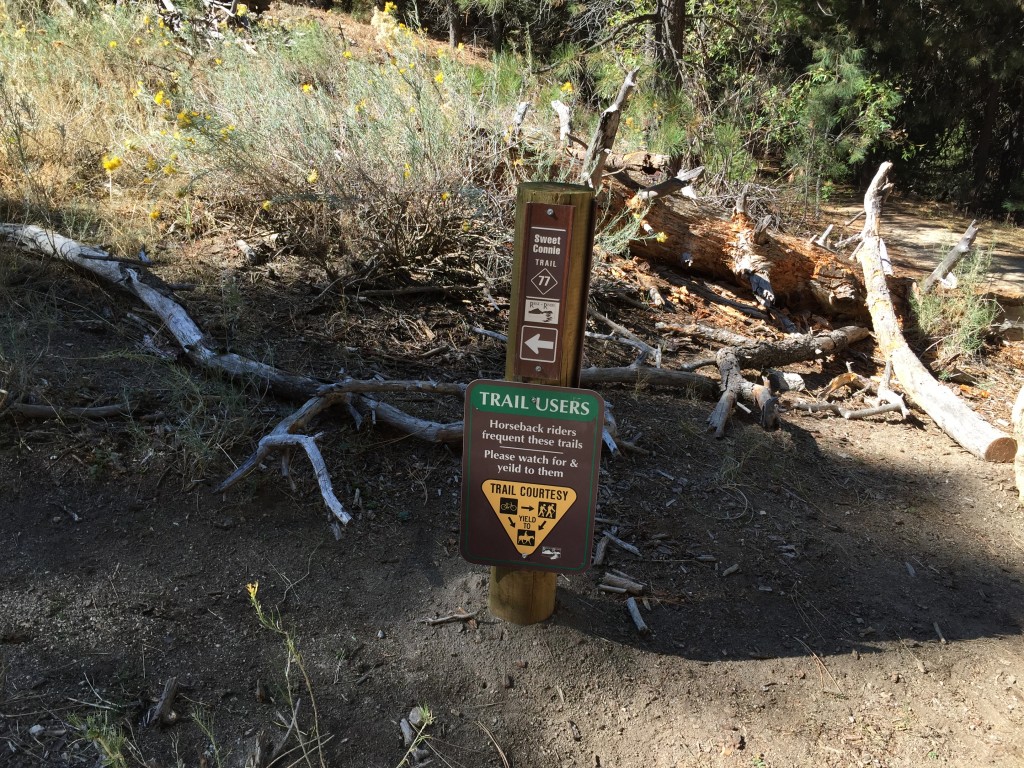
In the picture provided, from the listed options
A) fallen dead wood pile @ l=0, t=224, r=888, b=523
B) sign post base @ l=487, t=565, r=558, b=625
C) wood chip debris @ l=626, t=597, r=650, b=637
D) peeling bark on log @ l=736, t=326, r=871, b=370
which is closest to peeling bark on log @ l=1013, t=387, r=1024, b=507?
fallen dead wood pile @ l=0, t=224, r=888, b=523

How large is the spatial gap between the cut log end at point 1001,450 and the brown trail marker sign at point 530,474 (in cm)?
340

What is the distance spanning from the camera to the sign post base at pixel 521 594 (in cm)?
264

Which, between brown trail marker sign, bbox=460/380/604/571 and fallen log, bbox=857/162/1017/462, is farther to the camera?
fallen log, bbox=857/162/1017/462

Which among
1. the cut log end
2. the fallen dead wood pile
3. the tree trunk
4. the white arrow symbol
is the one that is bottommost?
the cut log end

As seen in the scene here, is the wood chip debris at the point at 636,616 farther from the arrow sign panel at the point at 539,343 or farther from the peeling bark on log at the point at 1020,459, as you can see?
the peeling bark on log at the point at 1020,459

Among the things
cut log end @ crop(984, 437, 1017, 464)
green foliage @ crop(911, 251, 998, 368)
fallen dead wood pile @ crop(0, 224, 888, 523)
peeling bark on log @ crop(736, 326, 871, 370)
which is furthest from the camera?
green foliage @ crop(911, 251, 998, 368)

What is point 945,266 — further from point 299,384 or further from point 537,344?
point 537,344

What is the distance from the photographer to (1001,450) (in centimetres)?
471

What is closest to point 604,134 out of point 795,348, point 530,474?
point 795,348

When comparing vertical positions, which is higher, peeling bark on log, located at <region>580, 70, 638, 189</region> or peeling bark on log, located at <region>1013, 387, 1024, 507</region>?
peeling bark on log, located at <region>580, 70, 638, 189</region>

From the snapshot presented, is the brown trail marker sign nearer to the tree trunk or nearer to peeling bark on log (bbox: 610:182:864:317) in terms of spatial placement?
peeling bark on log (bbox: 610:182:864:317)

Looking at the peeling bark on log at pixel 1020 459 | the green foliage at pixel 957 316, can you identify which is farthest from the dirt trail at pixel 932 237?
the peeling bark on log at pixel 1020 459

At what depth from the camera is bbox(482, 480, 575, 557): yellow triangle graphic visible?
2434mm

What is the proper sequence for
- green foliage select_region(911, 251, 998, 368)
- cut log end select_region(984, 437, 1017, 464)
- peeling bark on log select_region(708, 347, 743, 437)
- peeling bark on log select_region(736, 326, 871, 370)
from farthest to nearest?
1. green foliage select_region(911, 251, 998, 368)
2. peeling bark on log select_region(736, 326, 871, 370)
3. cut log end select_region(984, 437, 1017, 464)
4. peeling bark on log select_region(708, 347, 743, 437)
